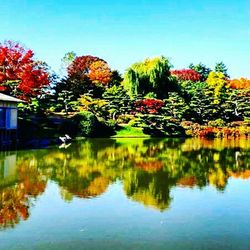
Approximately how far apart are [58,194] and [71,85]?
106ft

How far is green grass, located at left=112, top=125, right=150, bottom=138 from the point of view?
35778mm

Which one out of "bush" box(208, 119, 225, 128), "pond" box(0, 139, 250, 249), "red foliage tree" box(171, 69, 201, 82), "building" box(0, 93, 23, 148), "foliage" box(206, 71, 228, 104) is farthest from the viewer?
"red foliage tree" box(171, 69, 201, 82)

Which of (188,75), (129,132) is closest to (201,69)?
(188,75)

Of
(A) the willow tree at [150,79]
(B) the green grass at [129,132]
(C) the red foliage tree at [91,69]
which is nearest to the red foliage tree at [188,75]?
(C) the red foliage tree at [91,69]

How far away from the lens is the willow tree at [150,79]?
43.5 metres

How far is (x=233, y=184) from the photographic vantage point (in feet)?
45.6

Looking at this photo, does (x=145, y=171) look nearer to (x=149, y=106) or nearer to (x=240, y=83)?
(x=149, y=106)

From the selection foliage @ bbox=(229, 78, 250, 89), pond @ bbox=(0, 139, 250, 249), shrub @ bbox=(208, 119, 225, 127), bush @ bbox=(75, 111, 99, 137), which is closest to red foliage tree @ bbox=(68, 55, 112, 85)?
bush @ bbox=(75, 111, 99, 137)

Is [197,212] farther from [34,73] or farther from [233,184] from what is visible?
[34,73]

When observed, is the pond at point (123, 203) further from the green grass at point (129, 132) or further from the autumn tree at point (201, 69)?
the autumn tree at point (201, 69)

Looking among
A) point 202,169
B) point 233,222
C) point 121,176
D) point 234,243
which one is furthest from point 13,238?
point 202,169

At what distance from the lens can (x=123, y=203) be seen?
10.7 meters

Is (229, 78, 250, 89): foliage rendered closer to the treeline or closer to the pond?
the treeline

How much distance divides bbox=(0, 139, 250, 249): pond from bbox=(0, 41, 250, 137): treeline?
1437 cm
